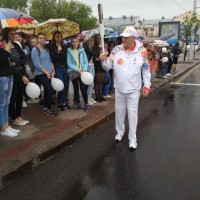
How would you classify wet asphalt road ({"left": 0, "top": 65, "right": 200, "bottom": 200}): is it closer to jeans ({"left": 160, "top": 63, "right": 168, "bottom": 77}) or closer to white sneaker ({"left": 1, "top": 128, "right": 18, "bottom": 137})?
white sneaker ({"left": 1, "top": 128, "right": 18, "bottom": 137})

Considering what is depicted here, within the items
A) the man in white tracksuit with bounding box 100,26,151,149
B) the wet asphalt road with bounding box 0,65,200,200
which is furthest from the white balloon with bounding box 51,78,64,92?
the man in white tracksuit with bounding box 100,26,151,149

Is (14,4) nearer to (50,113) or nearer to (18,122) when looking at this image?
(50,113)

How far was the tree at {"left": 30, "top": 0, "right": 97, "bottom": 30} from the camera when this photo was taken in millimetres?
49031

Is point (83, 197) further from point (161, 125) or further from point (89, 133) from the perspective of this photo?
point (161, 125)

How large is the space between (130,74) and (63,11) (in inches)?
1945

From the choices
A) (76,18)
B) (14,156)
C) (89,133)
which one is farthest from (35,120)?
(76,18)

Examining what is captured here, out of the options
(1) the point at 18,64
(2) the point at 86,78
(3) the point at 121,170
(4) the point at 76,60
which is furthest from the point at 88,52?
(3) the point at 121,170

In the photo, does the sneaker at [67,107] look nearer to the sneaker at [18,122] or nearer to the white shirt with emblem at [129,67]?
the sneaker at [18,122]

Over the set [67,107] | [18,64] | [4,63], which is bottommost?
[67,107]

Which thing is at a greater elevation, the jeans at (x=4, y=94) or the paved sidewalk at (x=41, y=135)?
the jeans at (x=4, y=94)

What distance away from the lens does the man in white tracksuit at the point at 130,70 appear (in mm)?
4547

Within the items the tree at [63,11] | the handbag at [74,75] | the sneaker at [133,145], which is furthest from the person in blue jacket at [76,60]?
the tree at [63,11]

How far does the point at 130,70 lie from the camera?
15.0ft

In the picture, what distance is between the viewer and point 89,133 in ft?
18.6
